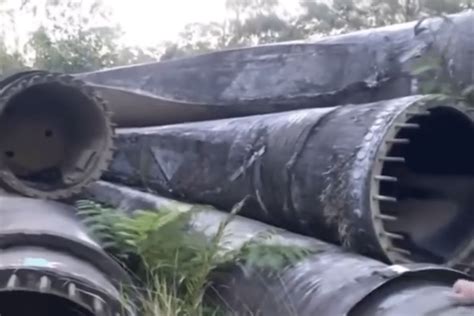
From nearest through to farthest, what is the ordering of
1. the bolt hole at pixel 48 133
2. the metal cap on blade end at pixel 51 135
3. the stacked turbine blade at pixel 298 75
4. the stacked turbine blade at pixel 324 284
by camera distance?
the stacked turbine blade at pixel 324 284 → the metal cap on blade end at pixel 51 135 → the stacked turbine blade at pixel 298 75 → the bolt hole at pixel 48 133

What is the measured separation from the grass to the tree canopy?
5.91m

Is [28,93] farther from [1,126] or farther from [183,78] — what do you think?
[183,78]

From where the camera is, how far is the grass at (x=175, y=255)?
257 centimetres

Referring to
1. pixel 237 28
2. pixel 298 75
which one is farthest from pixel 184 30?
pixel 298 75

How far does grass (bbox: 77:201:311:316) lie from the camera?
257 centimetres

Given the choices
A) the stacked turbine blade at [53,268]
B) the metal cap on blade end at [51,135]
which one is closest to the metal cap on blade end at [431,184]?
the stacked turbine blade at [53,268]

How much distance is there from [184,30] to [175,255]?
46.9 ft

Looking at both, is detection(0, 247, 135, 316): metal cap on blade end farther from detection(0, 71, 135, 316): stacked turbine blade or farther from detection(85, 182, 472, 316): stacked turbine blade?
detection(85, 182, 472, 316): stacked turbine blade

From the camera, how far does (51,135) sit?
3.76m

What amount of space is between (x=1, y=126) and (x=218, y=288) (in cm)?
128

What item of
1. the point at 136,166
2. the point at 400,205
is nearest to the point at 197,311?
the point at 400,205

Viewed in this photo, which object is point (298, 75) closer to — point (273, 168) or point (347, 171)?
point (273, 168)

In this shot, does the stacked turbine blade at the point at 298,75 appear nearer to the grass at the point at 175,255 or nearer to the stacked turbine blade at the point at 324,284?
the stacked turbine blade at the point at 324,284

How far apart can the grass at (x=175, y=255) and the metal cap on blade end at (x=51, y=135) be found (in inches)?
16.4
